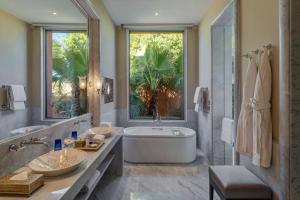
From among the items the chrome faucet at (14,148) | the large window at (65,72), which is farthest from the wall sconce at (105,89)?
the chrome faucet at (14,148)

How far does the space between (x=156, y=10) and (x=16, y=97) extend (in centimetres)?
350

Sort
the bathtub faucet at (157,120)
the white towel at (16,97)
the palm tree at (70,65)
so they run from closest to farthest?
the white towel at (16,97) → the palm tree at (70,65) → the bathtub faucet at (157,120)

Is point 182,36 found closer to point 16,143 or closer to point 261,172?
point 261,172

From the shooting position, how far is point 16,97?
203 cm

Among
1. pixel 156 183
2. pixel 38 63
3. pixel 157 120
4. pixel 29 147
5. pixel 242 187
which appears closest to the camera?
pixel 29 147

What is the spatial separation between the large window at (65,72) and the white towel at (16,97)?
17.1 inches

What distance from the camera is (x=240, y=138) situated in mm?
2615

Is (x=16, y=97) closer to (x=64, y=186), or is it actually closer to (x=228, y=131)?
(x=64, y=186)

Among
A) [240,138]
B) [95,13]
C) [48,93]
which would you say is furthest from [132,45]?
[240,138]

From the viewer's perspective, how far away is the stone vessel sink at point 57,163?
1.73 metres

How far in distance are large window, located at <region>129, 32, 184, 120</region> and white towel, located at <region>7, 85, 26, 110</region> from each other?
402 cm

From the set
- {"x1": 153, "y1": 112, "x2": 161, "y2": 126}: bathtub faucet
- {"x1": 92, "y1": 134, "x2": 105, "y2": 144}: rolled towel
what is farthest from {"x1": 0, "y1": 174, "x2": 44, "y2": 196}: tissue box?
{"x1": 153, "y1": 112, "x2": 161, "y2": 126}: bathtub faucet

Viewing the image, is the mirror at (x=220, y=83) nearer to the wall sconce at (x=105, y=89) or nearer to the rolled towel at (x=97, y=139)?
the wall sconce at (x=105, y=89)

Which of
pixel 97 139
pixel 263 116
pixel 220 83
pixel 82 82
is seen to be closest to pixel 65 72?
pixel 82 82
